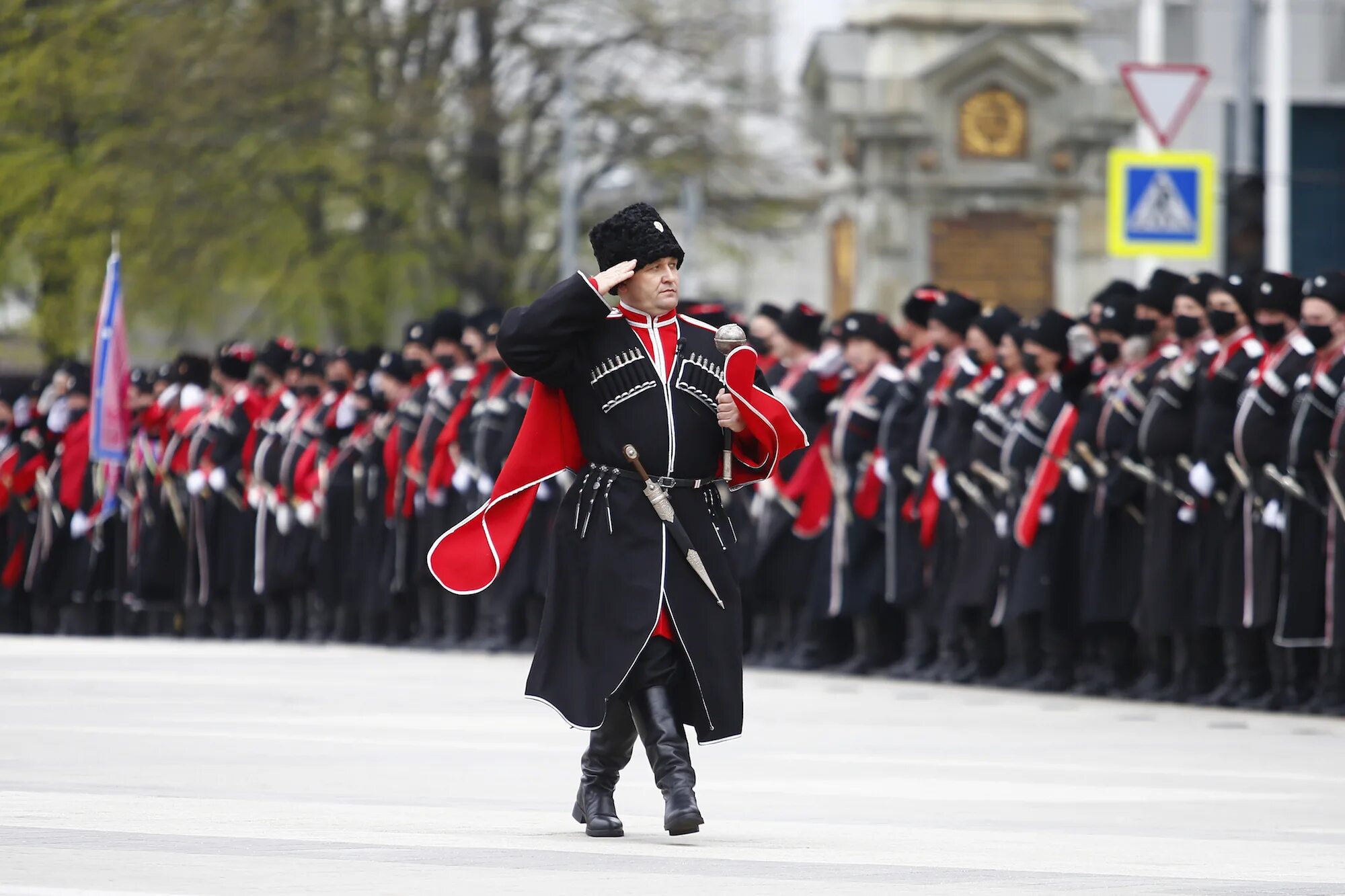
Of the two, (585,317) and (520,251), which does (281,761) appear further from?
(520,251)

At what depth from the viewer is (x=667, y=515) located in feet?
30.9

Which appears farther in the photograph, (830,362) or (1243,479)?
(830,362)

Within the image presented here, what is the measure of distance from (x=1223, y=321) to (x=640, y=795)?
A: 19.4 ft

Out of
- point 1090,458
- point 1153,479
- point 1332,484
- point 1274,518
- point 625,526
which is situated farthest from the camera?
point 1090,458

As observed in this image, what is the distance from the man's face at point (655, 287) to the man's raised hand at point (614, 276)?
63 millimetres

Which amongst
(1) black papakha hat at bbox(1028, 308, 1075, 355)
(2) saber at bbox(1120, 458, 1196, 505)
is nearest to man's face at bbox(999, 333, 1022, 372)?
(1) black papakha hat at bbox(1028, 308, 1075, 355)

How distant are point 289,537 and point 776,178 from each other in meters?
16.0

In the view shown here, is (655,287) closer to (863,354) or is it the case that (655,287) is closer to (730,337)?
(730,337)

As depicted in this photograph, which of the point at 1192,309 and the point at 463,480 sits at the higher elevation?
the point at 1192,309

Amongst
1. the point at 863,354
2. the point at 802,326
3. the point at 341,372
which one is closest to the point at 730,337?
the point at 863,354

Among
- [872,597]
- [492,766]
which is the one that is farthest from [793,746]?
[872,597]

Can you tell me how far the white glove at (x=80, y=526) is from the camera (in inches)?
961

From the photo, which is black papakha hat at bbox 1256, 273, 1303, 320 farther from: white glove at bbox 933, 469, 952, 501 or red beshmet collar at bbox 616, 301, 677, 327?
red beshmet collar at bbox 616, 301, 677, 327

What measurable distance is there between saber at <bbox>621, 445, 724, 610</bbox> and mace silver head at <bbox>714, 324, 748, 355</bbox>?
42cm
